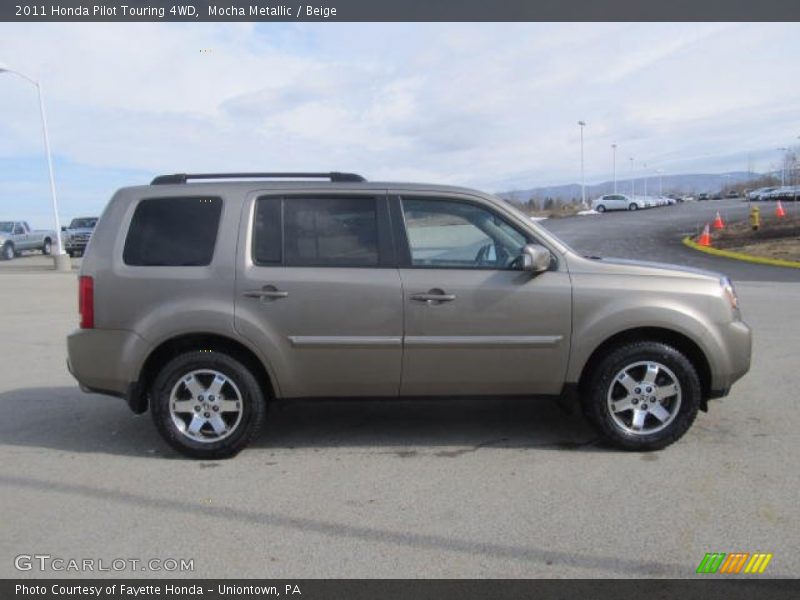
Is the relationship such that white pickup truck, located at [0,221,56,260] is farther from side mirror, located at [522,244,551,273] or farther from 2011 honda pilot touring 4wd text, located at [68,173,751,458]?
side mirror, located at [522,244,551,273]

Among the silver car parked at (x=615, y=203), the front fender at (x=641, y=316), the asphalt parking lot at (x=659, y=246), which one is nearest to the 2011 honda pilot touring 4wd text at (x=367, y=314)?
the front fender at (x=641, y=316)

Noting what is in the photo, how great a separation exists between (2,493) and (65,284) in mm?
15465

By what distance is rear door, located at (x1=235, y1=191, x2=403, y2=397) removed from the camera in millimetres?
4488

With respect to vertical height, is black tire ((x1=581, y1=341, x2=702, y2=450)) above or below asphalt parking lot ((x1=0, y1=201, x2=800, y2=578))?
above

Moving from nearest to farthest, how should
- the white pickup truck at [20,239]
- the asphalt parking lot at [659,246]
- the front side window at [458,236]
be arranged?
the front side window at [458,236] < the asphalt parking lot at [659,246] < the white pickup truck at [20,239]

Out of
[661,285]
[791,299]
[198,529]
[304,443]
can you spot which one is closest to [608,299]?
[661,285]

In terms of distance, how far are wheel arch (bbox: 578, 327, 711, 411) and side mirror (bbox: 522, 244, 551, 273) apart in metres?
0.70

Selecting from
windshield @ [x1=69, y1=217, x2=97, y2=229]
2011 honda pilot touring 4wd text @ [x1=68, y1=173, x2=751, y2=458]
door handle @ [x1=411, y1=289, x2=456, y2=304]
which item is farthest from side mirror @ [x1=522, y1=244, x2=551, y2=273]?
windshield @ [x1=69, y1=217, x2=97, y2=229]

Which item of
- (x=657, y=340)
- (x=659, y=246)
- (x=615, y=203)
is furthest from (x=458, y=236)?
(x=615, y=203)

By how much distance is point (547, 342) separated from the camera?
4531 millimetres

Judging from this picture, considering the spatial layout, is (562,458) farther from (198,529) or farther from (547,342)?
(198,529)

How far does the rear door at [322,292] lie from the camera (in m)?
4.49

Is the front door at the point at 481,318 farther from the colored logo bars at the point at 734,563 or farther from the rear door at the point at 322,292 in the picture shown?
the colored logo bars at the point at 734,563

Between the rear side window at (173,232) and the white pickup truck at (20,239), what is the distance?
31.5m
